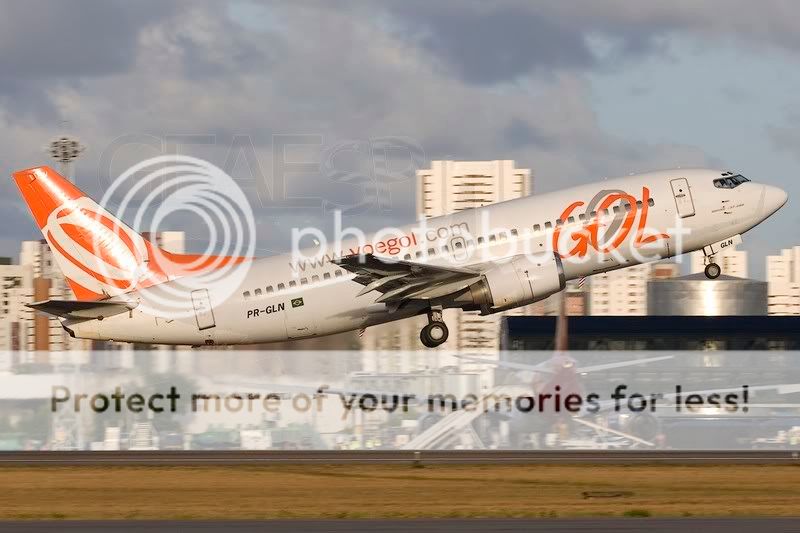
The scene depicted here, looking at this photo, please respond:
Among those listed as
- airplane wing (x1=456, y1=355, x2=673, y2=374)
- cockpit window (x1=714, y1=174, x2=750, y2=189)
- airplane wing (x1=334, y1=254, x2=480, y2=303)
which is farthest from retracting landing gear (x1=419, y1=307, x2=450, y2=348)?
airplane wing (x1=456, y1=355, x2=673, y2=374)

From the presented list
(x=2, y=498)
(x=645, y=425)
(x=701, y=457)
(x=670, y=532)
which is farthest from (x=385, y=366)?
(x=670, y=532)

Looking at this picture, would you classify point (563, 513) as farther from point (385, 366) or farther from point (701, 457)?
point (385, 366)

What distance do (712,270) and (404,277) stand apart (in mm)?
12196

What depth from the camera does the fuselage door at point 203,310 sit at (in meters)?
45.3

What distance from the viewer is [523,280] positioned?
42.1 metres

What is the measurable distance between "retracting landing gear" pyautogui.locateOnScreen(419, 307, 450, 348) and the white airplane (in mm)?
63

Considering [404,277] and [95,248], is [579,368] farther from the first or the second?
[95,248]

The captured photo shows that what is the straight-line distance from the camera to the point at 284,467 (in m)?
46.3

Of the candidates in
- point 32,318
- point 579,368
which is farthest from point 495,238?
point 32,318

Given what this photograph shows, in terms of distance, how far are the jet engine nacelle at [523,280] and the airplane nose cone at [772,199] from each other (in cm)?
880

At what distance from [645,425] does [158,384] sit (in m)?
27.3

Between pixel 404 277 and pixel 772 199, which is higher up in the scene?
pixel 772 199

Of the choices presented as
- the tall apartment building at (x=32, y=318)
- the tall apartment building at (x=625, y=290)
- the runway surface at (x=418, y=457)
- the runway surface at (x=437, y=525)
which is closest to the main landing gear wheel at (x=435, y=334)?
the runway surface at (x=418, y=457)

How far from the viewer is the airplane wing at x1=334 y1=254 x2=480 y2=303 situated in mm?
40500
